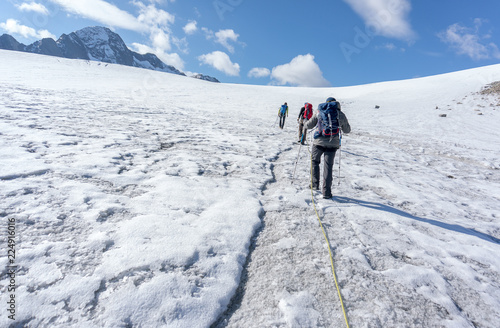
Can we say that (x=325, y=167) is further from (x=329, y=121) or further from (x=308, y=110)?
(x=308, y=110)

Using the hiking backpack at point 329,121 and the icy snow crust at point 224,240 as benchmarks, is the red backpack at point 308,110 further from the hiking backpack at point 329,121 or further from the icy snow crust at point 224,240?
the hiking backpack at point 329,121

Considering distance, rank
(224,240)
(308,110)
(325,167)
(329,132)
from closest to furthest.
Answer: (224,240) < (329,132) < (325,167) < (308,110)

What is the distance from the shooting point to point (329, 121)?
5.06m

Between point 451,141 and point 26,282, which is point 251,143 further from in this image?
point 451,141

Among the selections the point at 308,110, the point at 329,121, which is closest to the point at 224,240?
the point at 329,121

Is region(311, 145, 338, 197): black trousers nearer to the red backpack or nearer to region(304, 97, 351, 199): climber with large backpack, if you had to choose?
region(304, 97, 351, 199): climber with large backpack

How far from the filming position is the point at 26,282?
2273 mm

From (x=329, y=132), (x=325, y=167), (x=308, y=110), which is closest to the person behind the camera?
(x=329, y=132)

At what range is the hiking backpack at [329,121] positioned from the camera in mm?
5043

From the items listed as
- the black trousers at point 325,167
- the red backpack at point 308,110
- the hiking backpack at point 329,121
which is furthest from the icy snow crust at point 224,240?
the red backpack at point 308,110

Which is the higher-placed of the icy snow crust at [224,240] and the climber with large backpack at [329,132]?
the climber with large backpack at [329,132]

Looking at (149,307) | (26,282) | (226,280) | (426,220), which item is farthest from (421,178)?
(26,282)

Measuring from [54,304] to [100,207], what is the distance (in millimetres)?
1762

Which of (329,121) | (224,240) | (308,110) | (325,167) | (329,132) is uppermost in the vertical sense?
(308,110)
